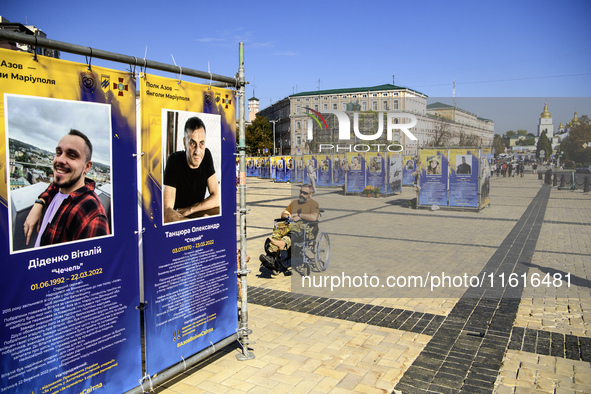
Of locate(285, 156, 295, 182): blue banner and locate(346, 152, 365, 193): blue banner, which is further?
locate(285, 156, 295, 182): blue banner

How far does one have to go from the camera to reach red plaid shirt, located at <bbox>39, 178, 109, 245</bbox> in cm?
278

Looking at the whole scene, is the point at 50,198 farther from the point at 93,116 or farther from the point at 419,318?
the point at 419,318

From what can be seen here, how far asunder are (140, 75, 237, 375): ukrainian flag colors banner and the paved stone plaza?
0.50 metres

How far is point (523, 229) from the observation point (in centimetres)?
1266

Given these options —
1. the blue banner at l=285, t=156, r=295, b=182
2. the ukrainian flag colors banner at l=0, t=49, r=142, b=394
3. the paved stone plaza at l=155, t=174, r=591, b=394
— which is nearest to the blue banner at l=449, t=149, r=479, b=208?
the paved stone plaza at l=155, t=174, r=591, b=394

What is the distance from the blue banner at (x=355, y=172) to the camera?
2392 cm

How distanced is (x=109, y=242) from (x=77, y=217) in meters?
0.32

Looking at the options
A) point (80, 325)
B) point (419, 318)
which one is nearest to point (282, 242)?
point (419, 318)

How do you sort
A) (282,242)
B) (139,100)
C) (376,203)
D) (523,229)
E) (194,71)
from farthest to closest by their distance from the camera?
(376,203), (523,229), (282,242), (194,71), (139,100)

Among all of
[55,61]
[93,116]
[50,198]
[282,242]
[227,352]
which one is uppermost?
[55,61]

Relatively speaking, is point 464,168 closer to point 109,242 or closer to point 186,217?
point 186,217

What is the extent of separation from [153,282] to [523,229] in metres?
11.8

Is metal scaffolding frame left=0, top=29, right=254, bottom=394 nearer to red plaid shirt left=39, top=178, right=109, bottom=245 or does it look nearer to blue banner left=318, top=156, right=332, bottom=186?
red plaid shirt left=39, top=178, right=109, bottom=245

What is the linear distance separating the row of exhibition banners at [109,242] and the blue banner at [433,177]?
14008 millimetres
